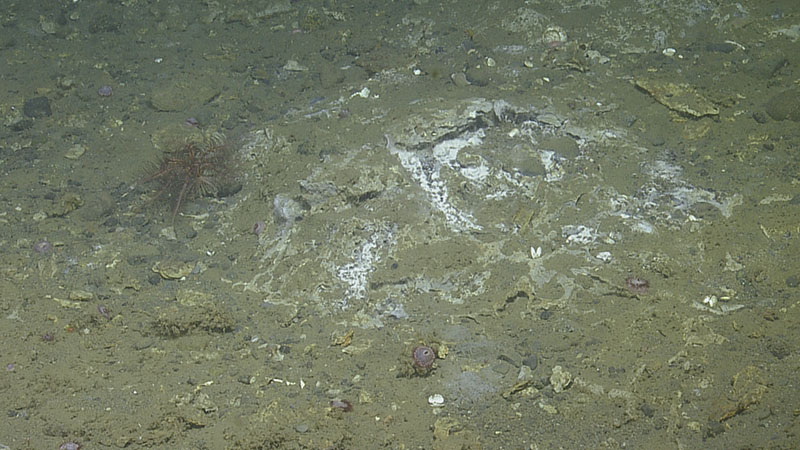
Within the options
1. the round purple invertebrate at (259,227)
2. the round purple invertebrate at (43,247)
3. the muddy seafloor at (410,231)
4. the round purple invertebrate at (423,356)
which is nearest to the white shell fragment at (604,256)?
the muddy seafloor at (410,231)

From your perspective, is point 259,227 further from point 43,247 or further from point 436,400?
point 436,400

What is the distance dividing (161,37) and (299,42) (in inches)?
67.4

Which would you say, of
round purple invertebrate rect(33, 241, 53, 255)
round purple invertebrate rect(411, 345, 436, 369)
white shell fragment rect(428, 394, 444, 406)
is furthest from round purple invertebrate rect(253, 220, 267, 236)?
white shell fragment rect(428, 394, 444, 406)

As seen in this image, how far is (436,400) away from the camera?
420 cm

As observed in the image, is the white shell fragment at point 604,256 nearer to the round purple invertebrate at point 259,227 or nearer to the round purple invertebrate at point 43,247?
the round purple invertebrate at point 259,227

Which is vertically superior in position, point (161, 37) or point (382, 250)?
point (161, 37)

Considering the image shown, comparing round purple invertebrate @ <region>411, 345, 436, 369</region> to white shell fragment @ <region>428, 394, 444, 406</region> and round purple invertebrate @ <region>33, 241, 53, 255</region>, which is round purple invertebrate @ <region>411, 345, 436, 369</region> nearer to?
white shell fragment @ <region>428, 394, 444, 406</region>

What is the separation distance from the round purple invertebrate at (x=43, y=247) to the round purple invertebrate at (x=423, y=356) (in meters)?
3.25

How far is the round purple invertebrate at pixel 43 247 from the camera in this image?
5.46 meters

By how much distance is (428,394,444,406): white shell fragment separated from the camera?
418 centimetres

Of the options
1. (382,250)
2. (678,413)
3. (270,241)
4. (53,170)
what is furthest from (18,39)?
(678,413)

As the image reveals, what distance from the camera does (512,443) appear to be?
386 centimetres

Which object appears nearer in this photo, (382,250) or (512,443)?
(512,443)

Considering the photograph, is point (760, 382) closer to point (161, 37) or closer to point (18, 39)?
point (161, 37)
